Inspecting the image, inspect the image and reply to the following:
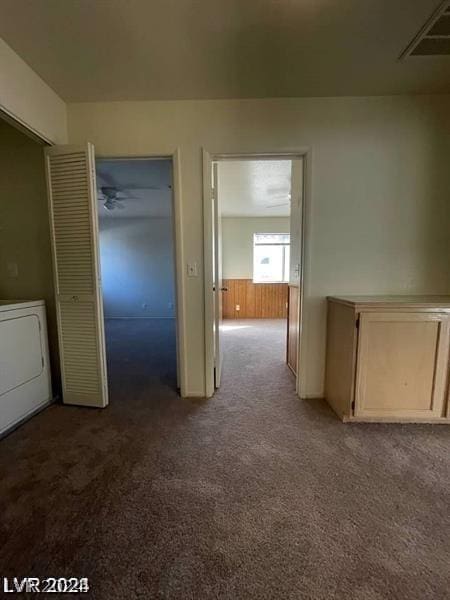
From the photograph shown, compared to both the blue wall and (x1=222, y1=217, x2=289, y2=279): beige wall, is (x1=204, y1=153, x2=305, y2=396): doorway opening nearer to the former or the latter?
(x1=222, y1=217, x2=289, y2=279): beige wall

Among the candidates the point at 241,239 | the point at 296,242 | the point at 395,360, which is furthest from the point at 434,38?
the point at 241,239

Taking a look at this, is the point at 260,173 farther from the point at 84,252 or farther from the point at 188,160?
the point at 84,252

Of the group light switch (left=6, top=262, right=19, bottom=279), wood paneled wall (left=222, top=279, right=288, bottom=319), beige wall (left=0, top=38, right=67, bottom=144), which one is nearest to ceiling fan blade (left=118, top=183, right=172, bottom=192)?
beige wall (left=0, top=38, right=67, bottom=144)

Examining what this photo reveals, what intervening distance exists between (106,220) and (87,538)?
634cm

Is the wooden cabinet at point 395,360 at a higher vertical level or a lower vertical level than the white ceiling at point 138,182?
lower

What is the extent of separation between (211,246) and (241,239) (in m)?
4.24

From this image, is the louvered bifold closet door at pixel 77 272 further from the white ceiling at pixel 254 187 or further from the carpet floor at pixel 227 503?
the white ceiling at pixel 254 187

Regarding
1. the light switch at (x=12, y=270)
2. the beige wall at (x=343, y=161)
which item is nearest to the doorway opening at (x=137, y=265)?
the beige wall at (x=343, y=161)

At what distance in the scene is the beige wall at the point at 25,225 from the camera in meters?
2.29

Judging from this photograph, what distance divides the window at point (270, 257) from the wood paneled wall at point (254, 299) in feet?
0.73

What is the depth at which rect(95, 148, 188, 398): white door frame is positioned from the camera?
220 centimetres

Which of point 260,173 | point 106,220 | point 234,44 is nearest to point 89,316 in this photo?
point 234,44

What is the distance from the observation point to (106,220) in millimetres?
6371

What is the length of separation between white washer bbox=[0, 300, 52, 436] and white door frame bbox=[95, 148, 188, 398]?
1111 mm
